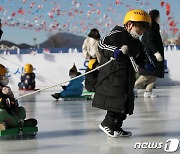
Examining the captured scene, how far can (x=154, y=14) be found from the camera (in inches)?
283

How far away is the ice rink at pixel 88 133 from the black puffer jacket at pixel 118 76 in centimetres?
26

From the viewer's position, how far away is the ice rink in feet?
10.2

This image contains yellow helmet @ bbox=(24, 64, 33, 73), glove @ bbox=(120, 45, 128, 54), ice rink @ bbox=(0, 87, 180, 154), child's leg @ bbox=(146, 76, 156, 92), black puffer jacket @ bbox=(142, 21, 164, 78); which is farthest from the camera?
yellow helmet @ bbox=(24, 64, 33, 73)

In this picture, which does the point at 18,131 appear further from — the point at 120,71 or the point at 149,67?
the point at 149,67

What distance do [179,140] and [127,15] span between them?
101 centimetres

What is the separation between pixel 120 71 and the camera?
11.7 feet

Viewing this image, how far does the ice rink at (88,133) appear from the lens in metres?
3.11

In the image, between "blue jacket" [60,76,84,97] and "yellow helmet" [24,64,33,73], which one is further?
"yellow helmet" [24,64,33,73]

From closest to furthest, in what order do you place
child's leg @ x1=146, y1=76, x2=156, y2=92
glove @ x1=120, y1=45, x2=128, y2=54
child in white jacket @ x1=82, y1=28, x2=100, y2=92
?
glove @ x1=120, y1=45, x2=128, y2=54
child in white jacket @ x1=82, y1=28, x2=100, y2=92
child's leg @ x1=146, y1=76, x2=156, y2=92

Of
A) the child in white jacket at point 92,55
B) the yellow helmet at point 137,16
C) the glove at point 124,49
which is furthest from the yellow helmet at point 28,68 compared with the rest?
the glove at point 124,49

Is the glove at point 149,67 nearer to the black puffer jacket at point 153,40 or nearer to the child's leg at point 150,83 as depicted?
the black puffer jacket at point 153,40

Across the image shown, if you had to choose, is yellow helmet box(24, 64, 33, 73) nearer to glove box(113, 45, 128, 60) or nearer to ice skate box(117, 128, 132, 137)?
ice skate box(117, 128, 132, 137)

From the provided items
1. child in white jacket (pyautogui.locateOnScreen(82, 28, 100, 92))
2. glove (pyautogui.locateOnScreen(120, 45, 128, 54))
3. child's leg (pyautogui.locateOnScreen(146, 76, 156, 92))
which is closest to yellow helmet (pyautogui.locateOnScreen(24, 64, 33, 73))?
child in white jacket (pyautogui.locateOnScreen(82, 28, 100, 92))

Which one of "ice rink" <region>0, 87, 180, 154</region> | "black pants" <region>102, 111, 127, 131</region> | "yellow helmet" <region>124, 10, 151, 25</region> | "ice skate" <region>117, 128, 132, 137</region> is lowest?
"ice rink" <region>0, 87, 180, 154</region>
